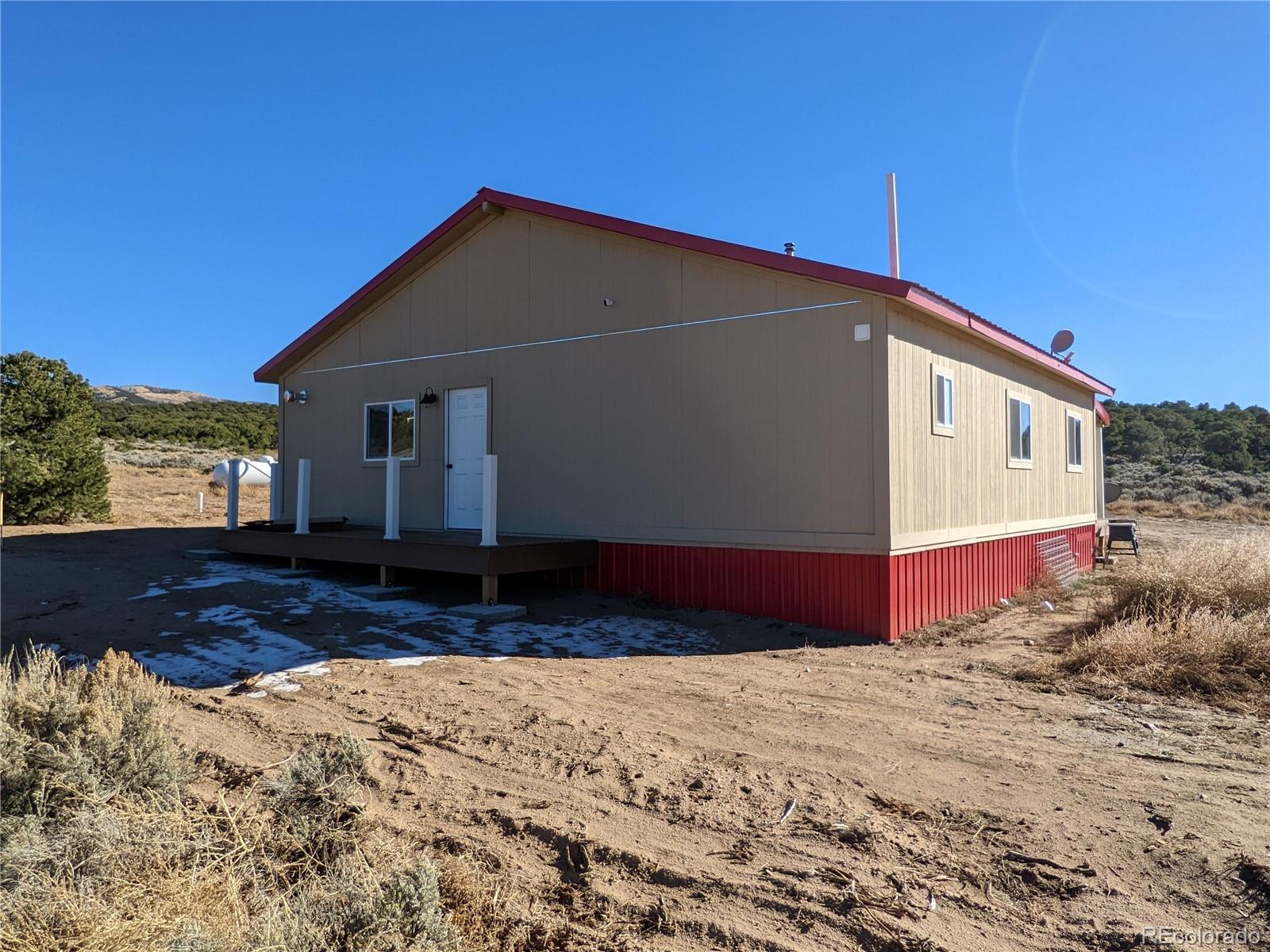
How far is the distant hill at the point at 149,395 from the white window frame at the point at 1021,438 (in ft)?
238

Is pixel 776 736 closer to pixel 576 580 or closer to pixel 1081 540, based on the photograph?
pixel 576 580

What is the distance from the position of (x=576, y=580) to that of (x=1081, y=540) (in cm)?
959

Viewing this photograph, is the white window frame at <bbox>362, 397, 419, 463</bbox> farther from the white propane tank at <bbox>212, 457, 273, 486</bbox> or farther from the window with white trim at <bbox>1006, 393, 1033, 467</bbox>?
the white propane tank at <bbox>212, 457, 273, 486</bbox>

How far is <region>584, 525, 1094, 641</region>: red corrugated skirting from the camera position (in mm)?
7996

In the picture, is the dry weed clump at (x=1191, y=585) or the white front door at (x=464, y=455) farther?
the white front door at (x=464, y=455)

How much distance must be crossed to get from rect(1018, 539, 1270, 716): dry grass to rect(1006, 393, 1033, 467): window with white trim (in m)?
3.26

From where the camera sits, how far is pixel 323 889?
2.88 meters

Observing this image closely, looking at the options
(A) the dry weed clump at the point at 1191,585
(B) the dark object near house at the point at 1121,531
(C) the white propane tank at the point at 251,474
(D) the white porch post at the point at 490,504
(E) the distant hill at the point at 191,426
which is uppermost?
(E) the distant hill at the point at 191,426

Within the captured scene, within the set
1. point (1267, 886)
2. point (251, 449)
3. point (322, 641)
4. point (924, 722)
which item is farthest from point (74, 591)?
point (251, 449)

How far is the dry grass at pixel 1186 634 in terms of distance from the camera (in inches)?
233

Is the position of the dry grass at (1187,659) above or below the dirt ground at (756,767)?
above

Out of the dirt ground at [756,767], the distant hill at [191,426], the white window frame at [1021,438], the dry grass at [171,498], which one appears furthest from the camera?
the distant hill at [191,426]

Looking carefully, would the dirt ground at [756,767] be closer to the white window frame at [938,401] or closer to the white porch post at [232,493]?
the white window frame at [938,401]

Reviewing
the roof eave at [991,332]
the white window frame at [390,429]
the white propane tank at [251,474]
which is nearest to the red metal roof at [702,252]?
the roof eave at [991,332]
